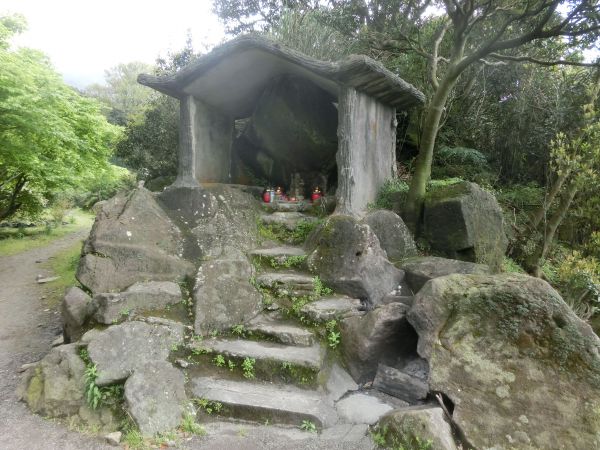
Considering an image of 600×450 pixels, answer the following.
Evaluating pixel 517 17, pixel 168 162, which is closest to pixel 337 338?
pixel 517 17

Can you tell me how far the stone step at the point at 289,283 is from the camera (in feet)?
16.3

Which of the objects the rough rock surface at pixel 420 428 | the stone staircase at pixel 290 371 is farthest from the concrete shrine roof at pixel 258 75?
the rough rock surface at pixel 420 428

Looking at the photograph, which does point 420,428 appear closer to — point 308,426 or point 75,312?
point 308,426

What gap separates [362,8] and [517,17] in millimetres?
4674

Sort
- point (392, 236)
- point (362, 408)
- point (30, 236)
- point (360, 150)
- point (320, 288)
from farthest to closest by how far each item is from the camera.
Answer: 1. point (30, 236)
2. point (360, 150)
3. point (392, 236)
4. point (320, 288)
5. point (362, 408)

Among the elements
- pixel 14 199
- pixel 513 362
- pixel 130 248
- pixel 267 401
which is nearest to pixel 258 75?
pixel 130 248

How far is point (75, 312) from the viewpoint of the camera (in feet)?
14.9

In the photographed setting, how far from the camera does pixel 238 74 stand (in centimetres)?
711

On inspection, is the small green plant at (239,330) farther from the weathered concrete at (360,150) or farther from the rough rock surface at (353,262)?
the weathered concrete at (360,150)

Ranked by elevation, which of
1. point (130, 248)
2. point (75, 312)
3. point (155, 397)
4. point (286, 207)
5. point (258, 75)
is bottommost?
point (155, 397)

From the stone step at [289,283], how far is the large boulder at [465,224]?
2.39 m

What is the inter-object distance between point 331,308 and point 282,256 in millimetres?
1331

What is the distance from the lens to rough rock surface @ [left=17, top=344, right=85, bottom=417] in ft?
11.9

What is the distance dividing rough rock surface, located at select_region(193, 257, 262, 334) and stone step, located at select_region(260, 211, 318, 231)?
1.64 m
